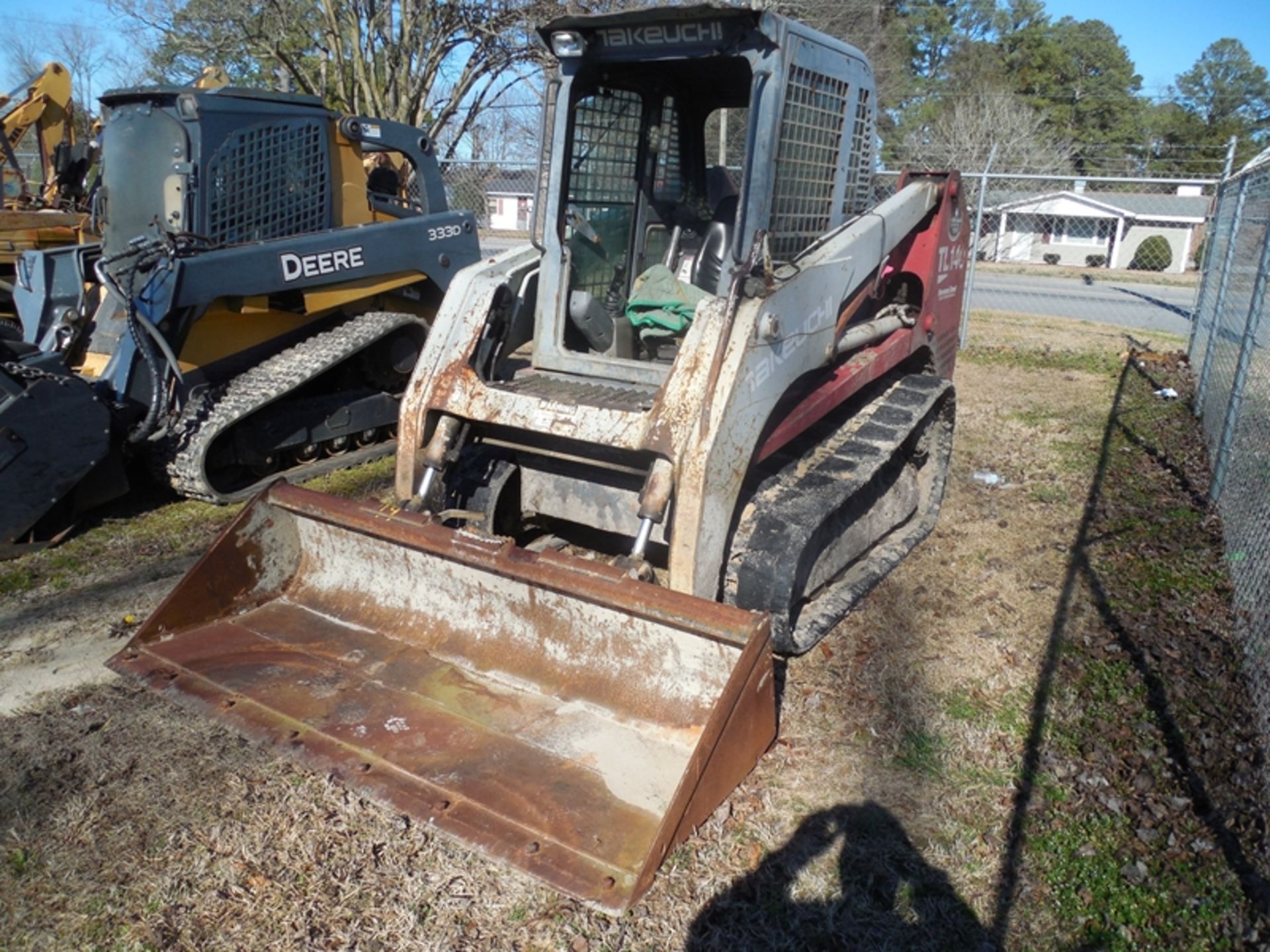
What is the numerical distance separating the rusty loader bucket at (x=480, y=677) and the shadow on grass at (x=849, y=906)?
0.88 feet

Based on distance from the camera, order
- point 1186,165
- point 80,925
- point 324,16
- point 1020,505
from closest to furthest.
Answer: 1. point 80,925
2. point 1020,505
3. point 324,16
4. point 1186,165

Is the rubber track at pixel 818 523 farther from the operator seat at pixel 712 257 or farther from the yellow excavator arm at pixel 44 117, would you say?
the yellow excavator arm at pixel 44 117

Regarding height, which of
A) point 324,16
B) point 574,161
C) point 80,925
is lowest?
point 80,925

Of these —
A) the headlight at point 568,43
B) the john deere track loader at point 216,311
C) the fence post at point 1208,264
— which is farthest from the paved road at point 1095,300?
the headlight at point 568,43

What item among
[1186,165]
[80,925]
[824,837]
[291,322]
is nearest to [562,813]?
[824,837]

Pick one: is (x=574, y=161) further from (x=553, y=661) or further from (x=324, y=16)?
(x=324, y=16)

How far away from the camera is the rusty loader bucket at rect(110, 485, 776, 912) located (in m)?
2.82

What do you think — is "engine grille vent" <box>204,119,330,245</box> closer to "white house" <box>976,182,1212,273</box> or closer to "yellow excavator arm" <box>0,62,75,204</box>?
"yellow excavator arm" <box>0,62,75,204</box>

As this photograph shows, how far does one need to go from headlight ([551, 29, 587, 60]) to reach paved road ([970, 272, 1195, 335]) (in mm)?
11394

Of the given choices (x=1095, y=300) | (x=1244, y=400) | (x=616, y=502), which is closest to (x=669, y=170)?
(x=616, y=502)

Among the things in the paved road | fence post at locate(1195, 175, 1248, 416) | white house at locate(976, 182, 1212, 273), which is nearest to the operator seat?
fence post at locate(1195, 175, 1248, 416)

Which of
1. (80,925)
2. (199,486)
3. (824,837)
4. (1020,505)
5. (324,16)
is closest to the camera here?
(80,925)

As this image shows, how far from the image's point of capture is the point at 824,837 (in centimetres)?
307

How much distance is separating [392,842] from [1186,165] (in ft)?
171
